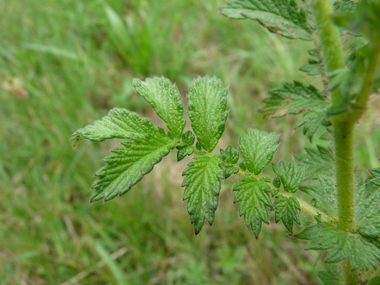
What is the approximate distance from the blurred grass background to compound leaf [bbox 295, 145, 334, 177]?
676mm

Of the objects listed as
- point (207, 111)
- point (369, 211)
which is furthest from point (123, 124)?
point (369, 211)

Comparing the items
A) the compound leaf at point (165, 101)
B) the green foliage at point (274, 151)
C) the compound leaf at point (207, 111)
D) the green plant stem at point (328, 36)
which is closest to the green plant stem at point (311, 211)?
the green foliage at point (274, 151)

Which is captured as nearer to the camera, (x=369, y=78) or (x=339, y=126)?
(x=369, y=78)

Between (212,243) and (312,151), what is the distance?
4.68 feet

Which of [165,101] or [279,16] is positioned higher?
[279,16]

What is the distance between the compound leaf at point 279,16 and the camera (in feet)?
3.15

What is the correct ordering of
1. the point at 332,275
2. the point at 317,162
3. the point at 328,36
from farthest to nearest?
1. the point at 317,162
2. the point at 332,275
3. the point at 328,36

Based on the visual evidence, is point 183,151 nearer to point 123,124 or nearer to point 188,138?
point 188,138

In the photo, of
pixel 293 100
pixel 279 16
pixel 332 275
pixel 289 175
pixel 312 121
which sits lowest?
pixel 332 275

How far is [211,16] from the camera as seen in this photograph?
3.49m

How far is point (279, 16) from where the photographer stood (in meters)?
1.00

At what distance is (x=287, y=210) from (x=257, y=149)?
201 mm

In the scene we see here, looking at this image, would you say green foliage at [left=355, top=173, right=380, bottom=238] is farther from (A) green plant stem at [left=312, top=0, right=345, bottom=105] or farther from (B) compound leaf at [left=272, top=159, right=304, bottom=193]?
(A) green plant stem at [left=312, top=0, right=345, bottom=105]

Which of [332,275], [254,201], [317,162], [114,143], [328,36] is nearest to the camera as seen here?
[328,36]
